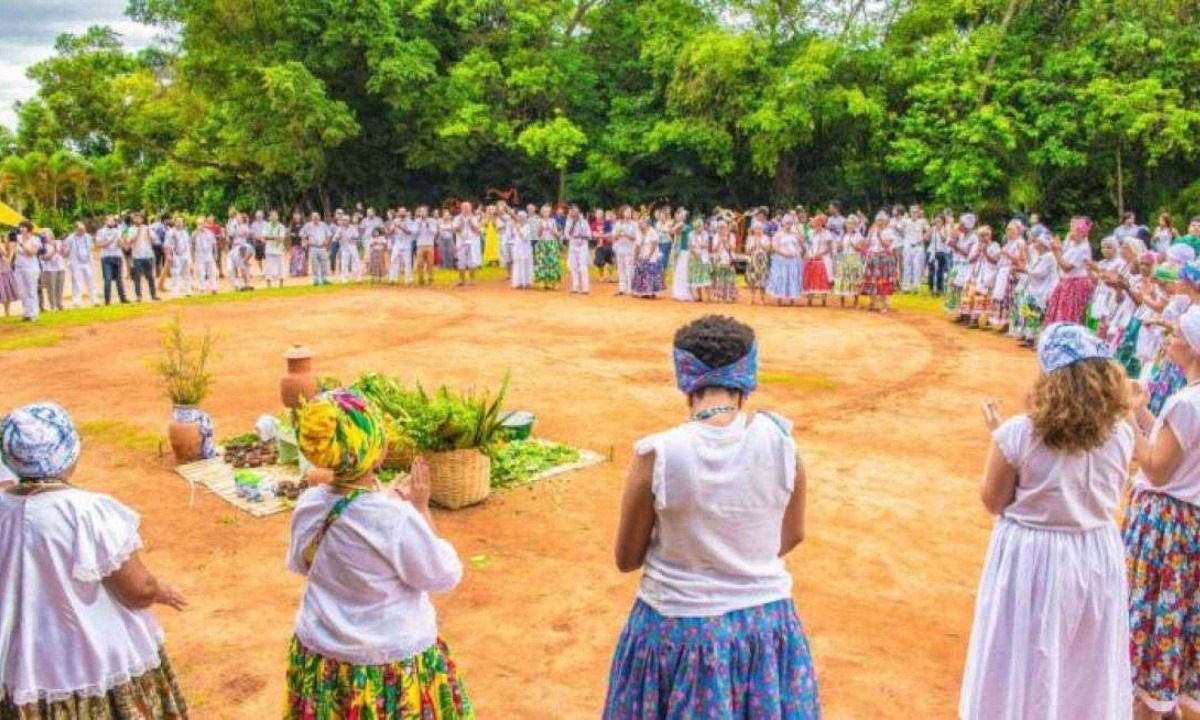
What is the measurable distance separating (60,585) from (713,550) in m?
1.98

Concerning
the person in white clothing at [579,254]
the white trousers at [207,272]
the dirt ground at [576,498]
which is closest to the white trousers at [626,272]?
the person in white clothing at [579,254]

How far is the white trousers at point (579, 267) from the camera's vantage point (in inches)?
784

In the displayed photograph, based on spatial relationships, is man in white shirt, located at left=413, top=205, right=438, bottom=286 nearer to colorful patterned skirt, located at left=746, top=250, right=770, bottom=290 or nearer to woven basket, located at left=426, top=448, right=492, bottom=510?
colorful patterned skirt, located at left=746, top=250, right=770, bottom=290

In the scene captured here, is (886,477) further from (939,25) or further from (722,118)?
(939,25)

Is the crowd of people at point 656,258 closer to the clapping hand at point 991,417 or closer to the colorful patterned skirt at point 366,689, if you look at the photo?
the clapping hand at point 991,417

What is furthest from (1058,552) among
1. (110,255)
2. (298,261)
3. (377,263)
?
(298,261)

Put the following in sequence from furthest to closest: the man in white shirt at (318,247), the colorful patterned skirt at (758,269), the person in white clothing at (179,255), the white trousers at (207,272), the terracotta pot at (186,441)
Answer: the man in white shirt at (318,247), the white trousers at (207,272), the person in white clothing at (179,255), the colorful patterned skirt at (758,269), the terracotta pot at (186,441)

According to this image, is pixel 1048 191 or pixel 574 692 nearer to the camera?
pixel 574 692

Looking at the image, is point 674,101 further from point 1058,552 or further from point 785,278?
point 1058,552

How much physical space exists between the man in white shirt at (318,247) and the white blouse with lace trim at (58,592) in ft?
62.3

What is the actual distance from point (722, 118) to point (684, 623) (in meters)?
23.8

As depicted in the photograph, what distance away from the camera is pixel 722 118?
82.9ft

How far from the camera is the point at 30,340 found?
46.7 feet

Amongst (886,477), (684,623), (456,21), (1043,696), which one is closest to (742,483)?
(684,623)
